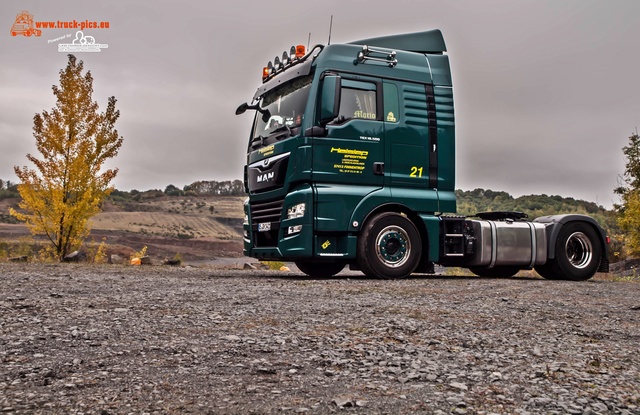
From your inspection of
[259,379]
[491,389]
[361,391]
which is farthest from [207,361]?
[491,389]

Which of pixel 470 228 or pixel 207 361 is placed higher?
pixel 470 228

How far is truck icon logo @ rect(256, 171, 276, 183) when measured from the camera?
10.2m

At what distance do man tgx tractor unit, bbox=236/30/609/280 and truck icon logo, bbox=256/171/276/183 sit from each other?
2 centimetres

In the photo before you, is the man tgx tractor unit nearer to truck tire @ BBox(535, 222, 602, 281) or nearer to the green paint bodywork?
the green paint bodywork

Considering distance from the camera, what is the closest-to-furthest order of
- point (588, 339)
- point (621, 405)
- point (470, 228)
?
point (621, 405), point (588, 339), point (470, 228)

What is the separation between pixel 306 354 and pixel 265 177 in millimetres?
6486

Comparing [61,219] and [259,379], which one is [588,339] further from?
[61,219]

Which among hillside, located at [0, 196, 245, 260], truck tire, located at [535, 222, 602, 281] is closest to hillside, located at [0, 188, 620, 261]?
hillside, located at [0, 196, 245, 260]

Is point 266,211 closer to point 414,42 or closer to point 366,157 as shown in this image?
point 366,157

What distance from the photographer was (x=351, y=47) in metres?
10.2

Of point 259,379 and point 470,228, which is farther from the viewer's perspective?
point 470,228

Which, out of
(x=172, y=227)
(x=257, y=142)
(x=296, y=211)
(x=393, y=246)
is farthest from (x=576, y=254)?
(x=172, y=227)

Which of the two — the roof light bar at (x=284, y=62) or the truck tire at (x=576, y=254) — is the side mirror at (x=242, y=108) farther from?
the truck tire at (x=576, y=254)

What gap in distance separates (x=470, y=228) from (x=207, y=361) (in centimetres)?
830
